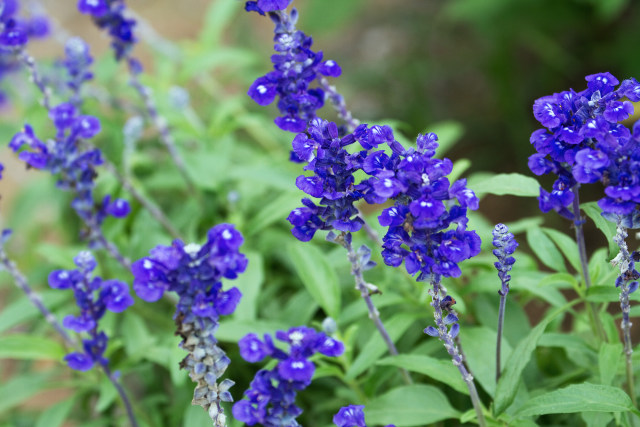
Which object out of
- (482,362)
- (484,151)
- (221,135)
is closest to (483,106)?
(484,151)

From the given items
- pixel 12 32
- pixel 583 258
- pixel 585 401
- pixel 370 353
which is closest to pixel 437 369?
pixel 370 353

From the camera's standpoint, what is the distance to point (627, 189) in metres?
1.70

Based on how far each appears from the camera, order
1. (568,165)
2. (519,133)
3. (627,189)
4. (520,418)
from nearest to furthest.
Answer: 1. (627,189)
2. (568,165)
3. (520,418)
4. (519,133)

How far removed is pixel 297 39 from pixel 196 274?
893 mm

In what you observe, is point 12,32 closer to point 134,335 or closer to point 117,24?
point 117,24

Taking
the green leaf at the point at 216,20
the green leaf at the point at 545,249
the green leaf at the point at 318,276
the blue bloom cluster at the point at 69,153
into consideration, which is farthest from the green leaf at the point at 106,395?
the green leaf at the point at 216,20

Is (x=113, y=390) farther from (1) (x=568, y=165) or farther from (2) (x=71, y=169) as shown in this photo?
(1) (x=568, y=165)

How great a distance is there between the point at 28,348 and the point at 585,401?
233 centimetres

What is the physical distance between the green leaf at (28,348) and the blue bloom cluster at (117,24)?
138 cm

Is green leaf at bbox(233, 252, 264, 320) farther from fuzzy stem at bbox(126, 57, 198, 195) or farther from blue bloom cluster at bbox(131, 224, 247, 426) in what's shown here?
blue bloom cluster at bbox(131, 224, 247, 426)

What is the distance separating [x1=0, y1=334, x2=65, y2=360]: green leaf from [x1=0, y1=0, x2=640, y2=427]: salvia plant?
11 mm

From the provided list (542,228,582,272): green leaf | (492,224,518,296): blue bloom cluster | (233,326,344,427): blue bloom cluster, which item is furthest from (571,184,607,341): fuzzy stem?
(233,326,344,427): blue bloom cluster

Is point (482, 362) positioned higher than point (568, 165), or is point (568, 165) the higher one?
point (568, 165)

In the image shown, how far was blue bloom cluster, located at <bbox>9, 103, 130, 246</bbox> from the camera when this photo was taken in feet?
8.66
